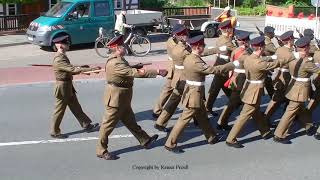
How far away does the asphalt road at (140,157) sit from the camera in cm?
721

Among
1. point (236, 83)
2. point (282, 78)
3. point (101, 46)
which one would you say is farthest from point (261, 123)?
point (101, 46)

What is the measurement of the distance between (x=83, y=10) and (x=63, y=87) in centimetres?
974

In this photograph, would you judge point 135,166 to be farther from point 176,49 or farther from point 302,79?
point 302,79

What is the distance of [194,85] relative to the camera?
784 cm

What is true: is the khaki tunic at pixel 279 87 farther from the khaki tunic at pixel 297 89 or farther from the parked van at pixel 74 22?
the parked van at pixel 74 22

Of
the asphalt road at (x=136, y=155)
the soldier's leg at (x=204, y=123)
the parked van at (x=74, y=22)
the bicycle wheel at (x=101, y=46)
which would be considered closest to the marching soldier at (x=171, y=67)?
the asphalt road at (x=136, y=155)

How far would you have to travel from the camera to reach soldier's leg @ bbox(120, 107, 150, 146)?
7.84 metres

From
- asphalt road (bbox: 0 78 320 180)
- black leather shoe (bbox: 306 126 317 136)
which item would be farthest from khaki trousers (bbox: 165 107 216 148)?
black leather shoe (bbox: 306 126 317 136)

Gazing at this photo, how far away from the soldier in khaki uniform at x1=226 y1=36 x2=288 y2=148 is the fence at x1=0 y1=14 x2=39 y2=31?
15.0 metres

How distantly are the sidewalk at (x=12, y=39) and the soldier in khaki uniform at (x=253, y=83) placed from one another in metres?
12.6

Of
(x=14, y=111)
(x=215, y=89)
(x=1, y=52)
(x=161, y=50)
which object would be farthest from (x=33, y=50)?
(x=215, y=89)

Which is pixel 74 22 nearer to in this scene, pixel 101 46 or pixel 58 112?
pixel 101 46

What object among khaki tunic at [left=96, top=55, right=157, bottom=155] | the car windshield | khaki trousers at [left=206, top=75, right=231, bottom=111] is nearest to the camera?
khaki tunic at [left=96, top=55, right=157, bottom=155]

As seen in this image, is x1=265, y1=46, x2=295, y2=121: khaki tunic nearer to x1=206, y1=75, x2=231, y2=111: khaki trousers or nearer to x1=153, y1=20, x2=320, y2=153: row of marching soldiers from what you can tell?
x1=153, y1=20, x2=320, y2=153: row of marching soldiers
